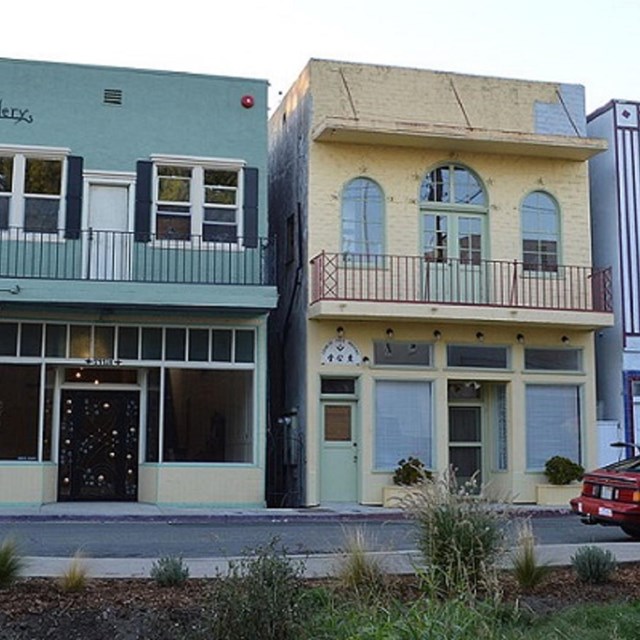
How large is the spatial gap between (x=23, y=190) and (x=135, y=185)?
2082 millimetres

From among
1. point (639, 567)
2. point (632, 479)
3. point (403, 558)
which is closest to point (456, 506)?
point (403, 558)

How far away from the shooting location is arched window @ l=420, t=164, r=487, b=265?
22.9 m

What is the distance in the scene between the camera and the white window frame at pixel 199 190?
2142cm

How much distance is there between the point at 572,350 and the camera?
77.1 ft

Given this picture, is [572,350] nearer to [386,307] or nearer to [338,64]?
[386,307]

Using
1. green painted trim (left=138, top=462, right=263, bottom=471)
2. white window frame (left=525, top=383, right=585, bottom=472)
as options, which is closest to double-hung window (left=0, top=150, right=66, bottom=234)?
green painted trim (left=138, top=462, right=263, bottom=471)

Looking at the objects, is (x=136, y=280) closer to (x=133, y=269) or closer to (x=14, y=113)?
Result: (x=133, y=269)

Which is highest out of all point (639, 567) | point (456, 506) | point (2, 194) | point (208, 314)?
point (2, 194)

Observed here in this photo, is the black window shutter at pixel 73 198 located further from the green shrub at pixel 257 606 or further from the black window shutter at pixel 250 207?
the green shrub at pixel 257 606

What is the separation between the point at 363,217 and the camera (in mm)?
22469

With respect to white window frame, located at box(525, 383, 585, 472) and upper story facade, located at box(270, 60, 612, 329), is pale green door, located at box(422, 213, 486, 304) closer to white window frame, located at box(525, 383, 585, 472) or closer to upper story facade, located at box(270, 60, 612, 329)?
upper story facade, located at box(270, 60, 612, 329)

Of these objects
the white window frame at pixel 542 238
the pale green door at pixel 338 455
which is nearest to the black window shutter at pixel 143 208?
the pale green door at pixel 338 455

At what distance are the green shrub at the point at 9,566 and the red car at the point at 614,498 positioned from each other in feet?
27.2

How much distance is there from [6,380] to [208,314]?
393cm
